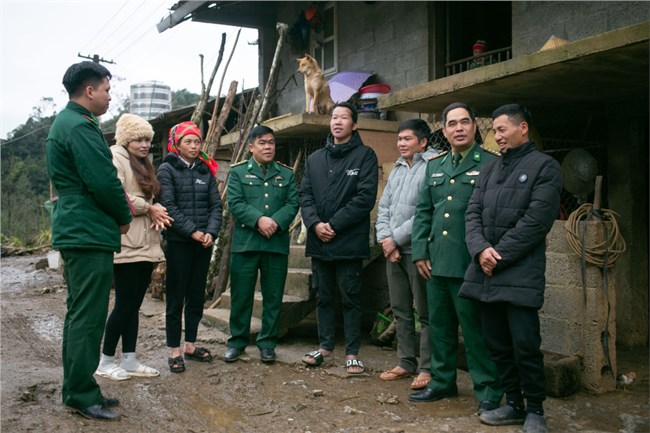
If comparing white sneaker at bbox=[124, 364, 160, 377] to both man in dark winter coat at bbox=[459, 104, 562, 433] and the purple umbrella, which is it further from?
the purple umbrella

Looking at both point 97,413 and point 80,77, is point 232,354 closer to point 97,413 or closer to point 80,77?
point 97,413

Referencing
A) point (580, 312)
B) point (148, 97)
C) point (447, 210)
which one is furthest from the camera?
point (148, 97)

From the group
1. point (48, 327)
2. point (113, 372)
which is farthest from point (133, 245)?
point (48, 327)

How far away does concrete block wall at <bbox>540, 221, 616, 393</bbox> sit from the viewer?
179 inches

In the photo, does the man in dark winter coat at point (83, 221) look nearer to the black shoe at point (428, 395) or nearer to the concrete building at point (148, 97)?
the black shoe at point (428, 395)

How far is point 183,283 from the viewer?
503cm

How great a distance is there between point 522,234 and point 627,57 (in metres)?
1.71

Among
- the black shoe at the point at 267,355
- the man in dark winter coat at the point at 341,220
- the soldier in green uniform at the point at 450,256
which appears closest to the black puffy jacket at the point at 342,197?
the man in dark winter coat at the point at 341,220

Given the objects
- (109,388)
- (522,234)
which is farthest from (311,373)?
(522,234)

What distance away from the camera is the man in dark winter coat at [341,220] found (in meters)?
5.08

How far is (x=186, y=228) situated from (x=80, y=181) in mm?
1285

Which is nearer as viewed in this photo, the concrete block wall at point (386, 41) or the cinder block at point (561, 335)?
the cinder block at point (561, 335)

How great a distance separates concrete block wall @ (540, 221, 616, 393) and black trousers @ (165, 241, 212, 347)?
2.96 m

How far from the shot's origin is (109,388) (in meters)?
4.47
